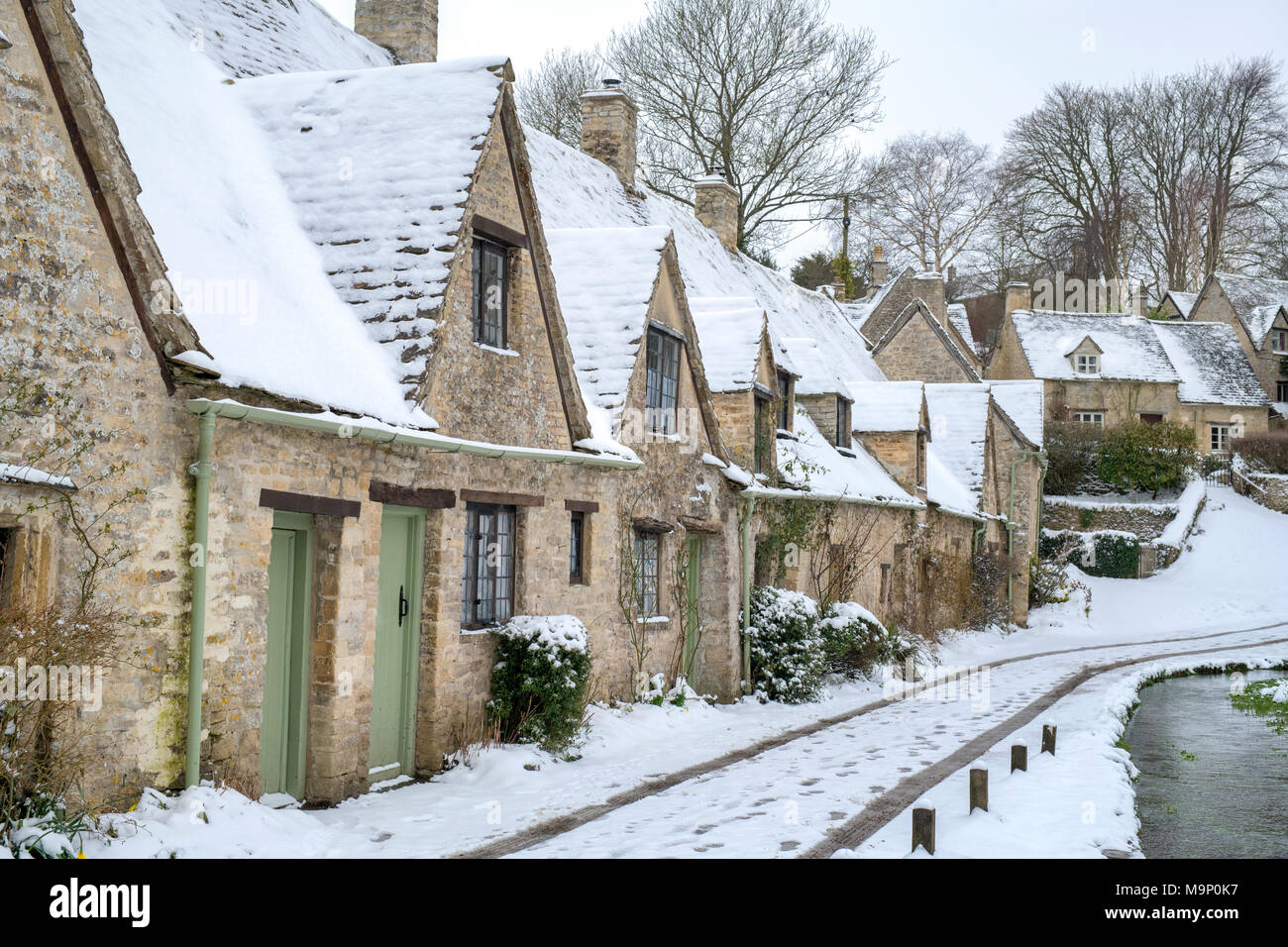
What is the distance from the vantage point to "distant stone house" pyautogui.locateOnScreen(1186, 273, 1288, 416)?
51219mm

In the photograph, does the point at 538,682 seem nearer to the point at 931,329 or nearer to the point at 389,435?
the point at 389,435

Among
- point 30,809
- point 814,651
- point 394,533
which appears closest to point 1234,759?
point 814,651

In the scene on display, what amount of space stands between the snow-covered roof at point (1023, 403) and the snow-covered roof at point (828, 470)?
11.4 m

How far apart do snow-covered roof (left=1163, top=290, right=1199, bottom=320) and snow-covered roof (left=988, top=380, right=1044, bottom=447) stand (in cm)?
1948

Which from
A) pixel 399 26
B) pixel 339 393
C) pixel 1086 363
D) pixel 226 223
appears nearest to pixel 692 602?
pixel 339 393


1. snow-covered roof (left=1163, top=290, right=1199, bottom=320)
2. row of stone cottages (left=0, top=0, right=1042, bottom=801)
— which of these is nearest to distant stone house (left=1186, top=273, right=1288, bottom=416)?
snow-covered roof (left=1163, top=290, right=1199, bottom=320)

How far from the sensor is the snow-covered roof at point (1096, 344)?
48.2 metres

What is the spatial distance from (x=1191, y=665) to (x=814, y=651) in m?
9.52

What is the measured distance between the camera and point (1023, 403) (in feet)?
117

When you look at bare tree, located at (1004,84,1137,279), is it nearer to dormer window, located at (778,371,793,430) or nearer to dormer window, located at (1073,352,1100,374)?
dormer window, located at (1073,352,1100,374)

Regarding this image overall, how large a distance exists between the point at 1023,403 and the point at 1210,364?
18.8 metres

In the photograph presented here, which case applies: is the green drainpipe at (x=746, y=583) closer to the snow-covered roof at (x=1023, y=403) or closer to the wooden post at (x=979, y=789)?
the wooden post at (x=979, y=789)

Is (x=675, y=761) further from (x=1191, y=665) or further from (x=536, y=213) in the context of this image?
(x=1191, y=665)

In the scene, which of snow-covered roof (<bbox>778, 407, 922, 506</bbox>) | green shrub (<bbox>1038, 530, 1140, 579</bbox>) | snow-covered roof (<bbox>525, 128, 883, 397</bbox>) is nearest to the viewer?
snow-covered roof (<bbox>525, 128, 883, 397</bbox>)
